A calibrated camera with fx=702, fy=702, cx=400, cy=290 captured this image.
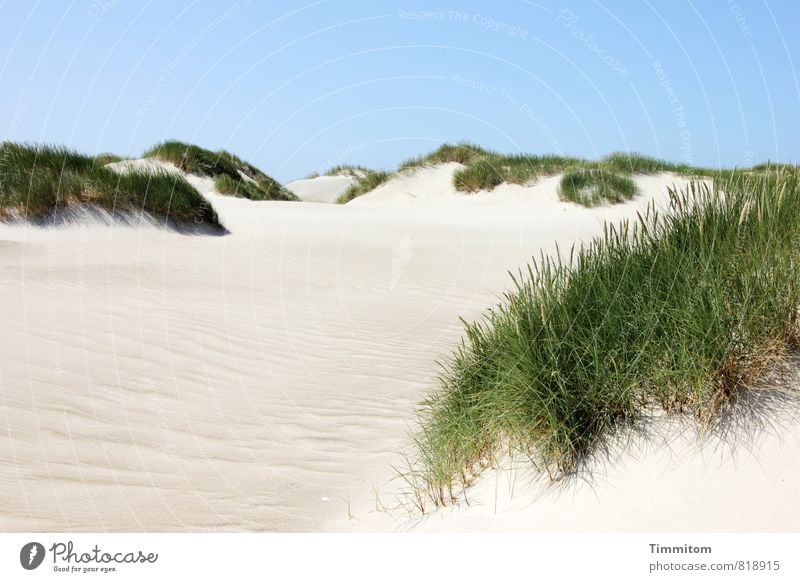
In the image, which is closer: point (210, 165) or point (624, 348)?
point (624, 348)

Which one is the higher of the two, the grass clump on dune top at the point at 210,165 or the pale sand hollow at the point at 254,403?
the grass clump on dune top at the point at 210,165

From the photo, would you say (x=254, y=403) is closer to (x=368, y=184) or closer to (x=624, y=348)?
(x=624, y=348)

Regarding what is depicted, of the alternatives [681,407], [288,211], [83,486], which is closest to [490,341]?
[681,407]

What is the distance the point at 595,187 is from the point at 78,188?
10328 millimetres

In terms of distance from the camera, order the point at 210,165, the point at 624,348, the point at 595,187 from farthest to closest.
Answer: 1. the point at 210,165
2. the point at 595,187
3. the point at 624,348

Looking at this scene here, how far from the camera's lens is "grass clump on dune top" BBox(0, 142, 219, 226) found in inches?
373

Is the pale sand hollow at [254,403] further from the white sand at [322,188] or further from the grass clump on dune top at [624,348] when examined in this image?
the white sand at [322,188]

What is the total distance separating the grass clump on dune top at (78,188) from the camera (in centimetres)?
948

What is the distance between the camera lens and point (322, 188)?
27.0 meters

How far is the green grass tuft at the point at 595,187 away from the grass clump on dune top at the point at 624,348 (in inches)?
454

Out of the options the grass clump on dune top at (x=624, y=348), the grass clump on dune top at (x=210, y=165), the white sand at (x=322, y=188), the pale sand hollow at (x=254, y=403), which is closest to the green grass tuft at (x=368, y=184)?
the grass clump on dune top at (x=210, y=165)

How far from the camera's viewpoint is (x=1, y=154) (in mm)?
10055

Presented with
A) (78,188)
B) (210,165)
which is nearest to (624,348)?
(78,188)

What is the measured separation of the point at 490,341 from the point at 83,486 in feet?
7.04
